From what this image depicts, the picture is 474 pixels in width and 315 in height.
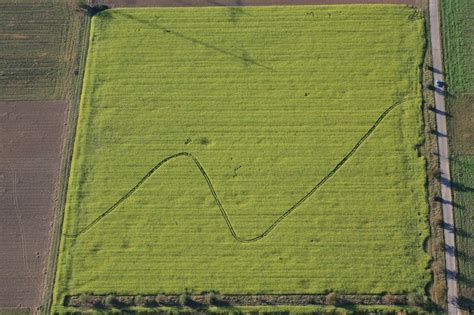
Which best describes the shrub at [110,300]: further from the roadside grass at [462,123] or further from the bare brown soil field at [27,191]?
the roadside grass at [462,123]

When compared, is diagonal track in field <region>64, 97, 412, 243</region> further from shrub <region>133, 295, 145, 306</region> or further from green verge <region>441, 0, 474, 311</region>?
shrub <region>133, 295, 145, 306</region>

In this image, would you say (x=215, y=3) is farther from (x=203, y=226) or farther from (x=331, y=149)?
(x=203, y=226)

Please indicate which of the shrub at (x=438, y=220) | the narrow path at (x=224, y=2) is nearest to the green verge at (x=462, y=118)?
the shrub at (x=438, y=220)

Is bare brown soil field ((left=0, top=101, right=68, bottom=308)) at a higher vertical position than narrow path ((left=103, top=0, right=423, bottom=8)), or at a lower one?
lower

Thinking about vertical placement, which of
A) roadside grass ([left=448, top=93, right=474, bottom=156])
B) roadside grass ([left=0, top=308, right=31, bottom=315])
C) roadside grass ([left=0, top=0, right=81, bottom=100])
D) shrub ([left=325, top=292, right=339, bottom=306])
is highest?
roadside grass ([left=0, top=0, right=81, bottom=100])

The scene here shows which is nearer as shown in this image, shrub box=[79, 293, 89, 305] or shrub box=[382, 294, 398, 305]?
shrub box=[382, 294, 398, 305]

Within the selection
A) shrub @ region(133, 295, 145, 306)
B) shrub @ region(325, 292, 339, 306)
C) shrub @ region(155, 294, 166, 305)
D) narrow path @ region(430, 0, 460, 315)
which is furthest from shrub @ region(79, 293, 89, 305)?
narrow path @ region(430, 0, 460, 315)
